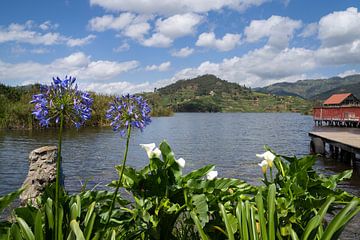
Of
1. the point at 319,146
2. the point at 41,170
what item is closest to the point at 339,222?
the point at 41,170

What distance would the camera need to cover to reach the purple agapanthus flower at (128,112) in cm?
296

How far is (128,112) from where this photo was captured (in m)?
2.95

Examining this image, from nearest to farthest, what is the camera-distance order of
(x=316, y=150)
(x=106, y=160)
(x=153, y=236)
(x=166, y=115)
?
(x=153, y=236)
(x=106, y=160)
(x=316, y=150)
(x=166, y=115)

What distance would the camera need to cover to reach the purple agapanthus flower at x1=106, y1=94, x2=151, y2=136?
2963mm

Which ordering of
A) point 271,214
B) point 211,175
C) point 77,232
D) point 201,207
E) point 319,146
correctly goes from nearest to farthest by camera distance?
point 77,232
point 271,214
point 201,207
point 211,175
point 319,146

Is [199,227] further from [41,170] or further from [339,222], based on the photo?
[41,170]

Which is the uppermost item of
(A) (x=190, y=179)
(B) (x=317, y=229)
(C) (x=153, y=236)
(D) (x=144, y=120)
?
(D) (x=144, y=120)

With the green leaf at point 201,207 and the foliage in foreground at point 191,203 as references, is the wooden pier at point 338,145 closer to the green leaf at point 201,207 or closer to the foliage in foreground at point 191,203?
the foliage in foreground at point 191,203

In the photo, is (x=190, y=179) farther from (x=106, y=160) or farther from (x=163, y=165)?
(x=106, y=160)

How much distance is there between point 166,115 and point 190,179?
107 metres

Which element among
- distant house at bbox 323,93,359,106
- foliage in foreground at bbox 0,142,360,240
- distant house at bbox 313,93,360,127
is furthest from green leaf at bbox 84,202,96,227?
distant house at bbox 323,93,359,106

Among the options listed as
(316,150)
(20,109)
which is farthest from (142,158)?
(20,109)

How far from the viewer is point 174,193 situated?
3.45 m

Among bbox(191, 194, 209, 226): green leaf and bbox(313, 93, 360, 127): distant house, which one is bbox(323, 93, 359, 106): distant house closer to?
bbox(313, 93, 360, 127): distant house
